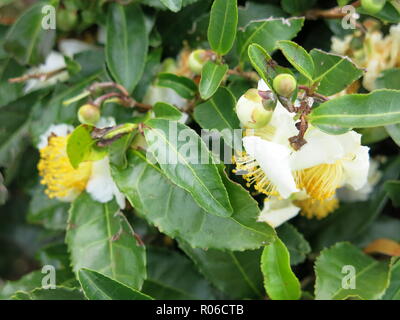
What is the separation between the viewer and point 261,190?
890 mm

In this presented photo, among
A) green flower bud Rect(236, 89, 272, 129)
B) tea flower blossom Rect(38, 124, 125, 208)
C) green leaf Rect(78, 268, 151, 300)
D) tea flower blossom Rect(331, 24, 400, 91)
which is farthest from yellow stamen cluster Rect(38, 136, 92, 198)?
tea flower blossom Rect(331, 24, 400, 91)

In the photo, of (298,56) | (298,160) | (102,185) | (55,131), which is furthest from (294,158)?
(55,131)

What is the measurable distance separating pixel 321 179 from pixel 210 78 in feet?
0.68

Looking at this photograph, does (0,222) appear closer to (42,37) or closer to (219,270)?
(42,37)

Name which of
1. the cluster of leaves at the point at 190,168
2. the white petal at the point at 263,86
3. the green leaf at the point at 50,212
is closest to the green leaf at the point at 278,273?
the cluster of leaves at the point at 190,168

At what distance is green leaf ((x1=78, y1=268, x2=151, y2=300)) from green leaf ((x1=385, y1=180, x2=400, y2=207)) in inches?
17.2

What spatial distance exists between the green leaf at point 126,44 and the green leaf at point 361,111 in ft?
1.13

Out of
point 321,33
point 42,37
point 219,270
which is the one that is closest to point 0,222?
point 42,37

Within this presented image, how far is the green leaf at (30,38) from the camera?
3.68 feet

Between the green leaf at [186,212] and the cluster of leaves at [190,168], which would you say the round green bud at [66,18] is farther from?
the green leaf at [186,212]

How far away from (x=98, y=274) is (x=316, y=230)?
1.48ft

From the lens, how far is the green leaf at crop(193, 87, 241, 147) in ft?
2.98

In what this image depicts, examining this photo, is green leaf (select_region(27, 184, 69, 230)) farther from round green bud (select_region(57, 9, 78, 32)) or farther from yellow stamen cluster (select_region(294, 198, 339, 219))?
yellow stamen cluster (select_region(294, 198, 339, 219))

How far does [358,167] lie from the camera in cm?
88
